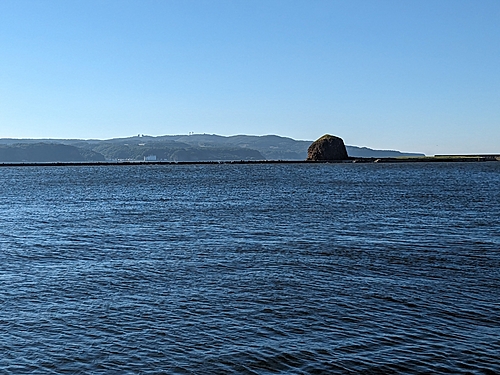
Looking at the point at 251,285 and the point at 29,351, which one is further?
the point at 251,285

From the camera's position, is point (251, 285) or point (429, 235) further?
point (429, 235)

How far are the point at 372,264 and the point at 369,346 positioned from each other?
10880 millimetres

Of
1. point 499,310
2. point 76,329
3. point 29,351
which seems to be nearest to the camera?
point 29,351

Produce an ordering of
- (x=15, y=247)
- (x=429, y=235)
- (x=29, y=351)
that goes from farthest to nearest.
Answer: (x=429, y=235)
(x=15, y=247)
(x=29, y=351)

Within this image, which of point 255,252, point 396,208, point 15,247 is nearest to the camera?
point 255,252

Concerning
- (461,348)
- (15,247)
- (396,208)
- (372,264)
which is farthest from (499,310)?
(396,208)

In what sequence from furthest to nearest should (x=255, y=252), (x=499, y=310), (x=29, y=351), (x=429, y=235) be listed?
(x=429, y=235), (x=255, y=252), (x=499, y=310), (x=29, y=351)

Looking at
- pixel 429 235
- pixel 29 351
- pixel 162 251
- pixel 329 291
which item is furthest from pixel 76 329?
pixel 429 235

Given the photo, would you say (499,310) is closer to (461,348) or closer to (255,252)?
(461,348)

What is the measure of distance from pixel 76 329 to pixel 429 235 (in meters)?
24.9

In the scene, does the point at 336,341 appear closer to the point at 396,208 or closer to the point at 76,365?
the point at 76,365

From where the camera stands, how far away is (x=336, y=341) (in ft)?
51.4

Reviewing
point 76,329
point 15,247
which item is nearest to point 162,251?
point 15,247

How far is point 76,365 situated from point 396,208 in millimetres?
44173
